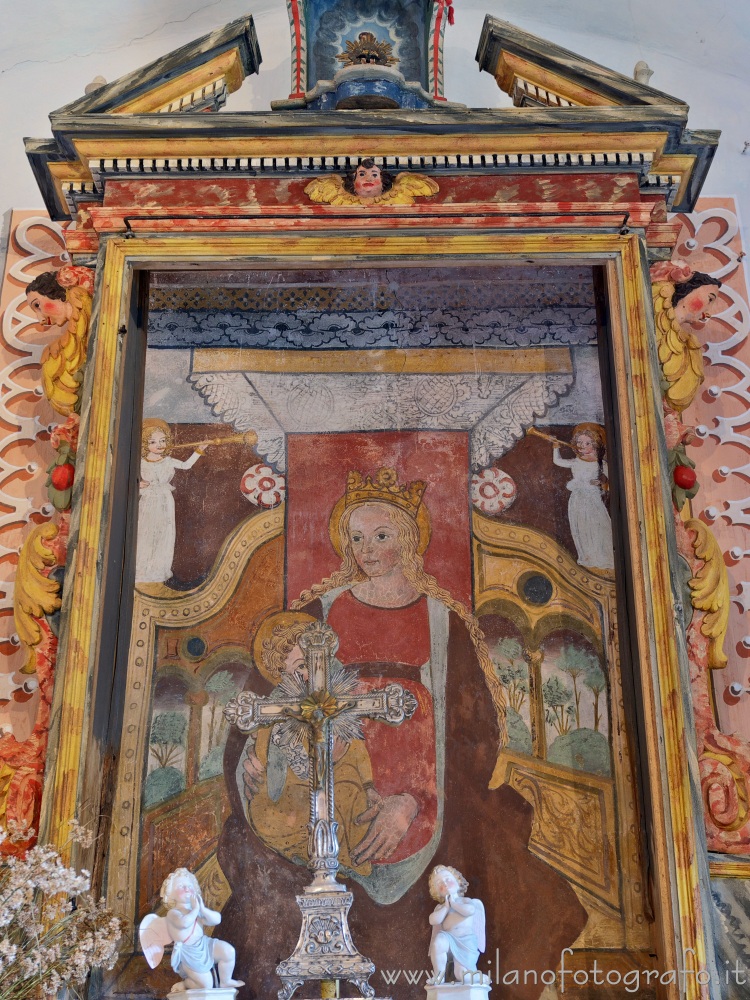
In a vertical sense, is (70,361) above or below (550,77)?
below

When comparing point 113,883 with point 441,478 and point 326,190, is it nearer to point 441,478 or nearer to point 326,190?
point 441,478

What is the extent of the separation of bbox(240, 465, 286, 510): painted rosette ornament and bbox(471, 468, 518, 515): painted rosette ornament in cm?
63

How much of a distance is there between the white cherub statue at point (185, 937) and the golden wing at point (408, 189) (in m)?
2.24

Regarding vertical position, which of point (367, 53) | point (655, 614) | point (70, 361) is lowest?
point (655, 614)

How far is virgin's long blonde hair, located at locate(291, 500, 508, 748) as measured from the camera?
420 cm

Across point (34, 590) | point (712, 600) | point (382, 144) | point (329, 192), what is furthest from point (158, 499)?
point (712, 600)

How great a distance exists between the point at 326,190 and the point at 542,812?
2.12 meters

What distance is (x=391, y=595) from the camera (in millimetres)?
4293

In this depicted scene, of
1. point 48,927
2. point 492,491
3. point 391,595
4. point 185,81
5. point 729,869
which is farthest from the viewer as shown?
point 185,81

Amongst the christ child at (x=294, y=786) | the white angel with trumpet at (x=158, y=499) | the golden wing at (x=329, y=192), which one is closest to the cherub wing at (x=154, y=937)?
the christ child at (x=294, y=786)

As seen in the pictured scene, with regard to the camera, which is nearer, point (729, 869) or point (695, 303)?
point (729, 869)

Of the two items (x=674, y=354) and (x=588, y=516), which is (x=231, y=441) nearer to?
(x=588, y=516)

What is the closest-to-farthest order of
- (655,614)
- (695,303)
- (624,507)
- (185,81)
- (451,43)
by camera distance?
(655,614) → (624,507) → (695,303) → (185,81) → (451,43)

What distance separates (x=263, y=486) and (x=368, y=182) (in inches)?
41.8
